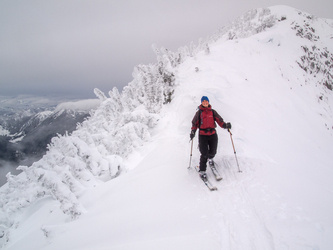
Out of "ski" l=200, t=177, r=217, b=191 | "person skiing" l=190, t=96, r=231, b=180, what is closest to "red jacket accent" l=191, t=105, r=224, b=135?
"person skiing" l=190, t=96, r=231, b=180

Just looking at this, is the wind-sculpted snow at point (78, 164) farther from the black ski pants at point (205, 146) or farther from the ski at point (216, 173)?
the ski at point (216, 173)

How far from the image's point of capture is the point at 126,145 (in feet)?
32.1

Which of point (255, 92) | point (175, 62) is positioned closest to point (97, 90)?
point (175, 62)

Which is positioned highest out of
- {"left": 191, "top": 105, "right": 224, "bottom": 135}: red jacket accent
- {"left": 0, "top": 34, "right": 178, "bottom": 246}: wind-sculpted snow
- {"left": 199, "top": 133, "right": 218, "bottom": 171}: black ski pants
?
{"left": 191, "top": 105, "right": 224, "bottom": 135}: red jacket accent

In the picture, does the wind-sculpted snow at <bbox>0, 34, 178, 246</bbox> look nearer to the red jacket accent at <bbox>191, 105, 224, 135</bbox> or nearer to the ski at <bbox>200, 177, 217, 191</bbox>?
the ski at <bbox>200, 177, 217, 191</bbox>

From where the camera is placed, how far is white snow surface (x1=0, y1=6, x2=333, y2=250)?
2684 millimetres

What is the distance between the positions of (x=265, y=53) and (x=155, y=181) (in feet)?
66.9

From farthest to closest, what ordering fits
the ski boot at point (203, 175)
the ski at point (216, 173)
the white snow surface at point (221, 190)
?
the ski boot at point (203, 175)
the ski at point (216, 173)
the white snow surface at point (221, 190)

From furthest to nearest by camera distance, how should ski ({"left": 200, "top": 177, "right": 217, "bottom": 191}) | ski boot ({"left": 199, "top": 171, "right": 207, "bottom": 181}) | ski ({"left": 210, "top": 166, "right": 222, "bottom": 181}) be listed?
1. ski boot ({"left": 199, "top": 171, "right": 207, "bottom": 181})
2. ski ({"left": 210, "top": 166, "right": 222, "bottom": 181})
3. ski ({"left": 200, "top": 177, "right": 217, "bottom": 191})

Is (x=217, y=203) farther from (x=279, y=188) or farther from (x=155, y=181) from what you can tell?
(x=155, y=181)

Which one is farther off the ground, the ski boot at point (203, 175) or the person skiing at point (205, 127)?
the person skiing at point (205, 127)

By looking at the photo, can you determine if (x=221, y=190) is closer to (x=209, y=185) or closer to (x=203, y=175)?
(x=209, y=185)

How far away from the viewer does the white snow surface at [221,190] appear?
268cm

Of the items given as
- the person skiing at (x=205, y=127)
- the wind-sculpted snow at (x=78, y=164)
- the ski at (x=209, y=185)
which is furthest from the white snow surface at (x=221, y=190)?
the person skiing at (x=205, y=127)
